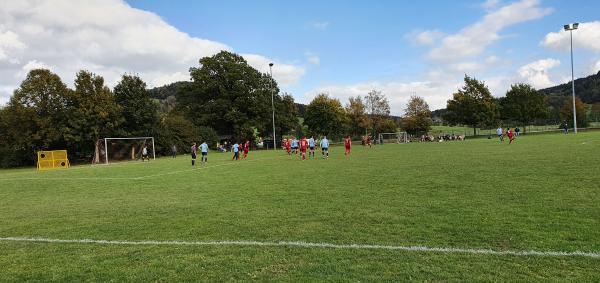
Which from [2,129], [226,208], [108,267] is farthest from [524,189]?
[2,129]

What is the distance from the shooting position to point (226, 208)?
31.3 ft

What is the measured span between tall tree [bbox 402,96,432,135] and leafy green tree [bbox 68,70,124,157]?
165 ft

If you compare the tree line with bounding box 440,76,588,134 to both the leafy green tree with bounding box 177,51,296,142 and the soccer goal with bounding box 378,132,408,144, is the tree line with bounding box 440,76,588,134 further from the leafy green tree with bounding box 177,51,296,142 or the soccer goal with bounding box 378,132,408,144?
the leafy green tree with bounding box 177,51,296,142

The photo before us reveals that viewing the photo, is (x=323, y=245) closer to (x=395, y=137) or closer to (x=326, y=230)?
(x=326, y=230)

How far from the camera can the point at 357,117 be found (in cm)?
7900

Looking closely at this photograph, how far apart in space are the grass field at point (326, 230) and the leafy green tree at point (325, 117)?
2527 inches

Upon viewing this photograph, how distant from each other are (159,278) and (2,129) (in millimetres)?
52900

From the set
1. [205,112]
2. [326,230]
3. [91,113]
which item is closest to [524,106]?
[205,112]

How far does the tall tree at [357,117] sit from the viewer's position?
7835 centimetres

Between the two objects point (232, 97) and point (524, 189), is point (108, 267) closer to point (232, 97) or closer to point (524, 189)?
point (524, 189)

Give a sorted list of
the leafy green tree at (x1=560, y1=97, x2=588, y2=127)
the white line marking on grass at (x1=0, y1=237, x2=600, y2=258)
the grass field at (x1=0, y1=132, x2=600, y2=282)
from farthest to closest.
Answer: the leafy green tree at (x1=560, y1=97, x2=588, y2=127)
the white line marking on grass at (x1=0, y1=237, x2=600, y2=258)
the grass field at (x1=0, y1=132, x2=600, y2=282)

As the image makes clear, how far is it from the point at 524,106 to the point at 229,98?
48690 mm

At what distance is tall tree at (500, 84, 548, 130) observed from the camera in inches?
2832

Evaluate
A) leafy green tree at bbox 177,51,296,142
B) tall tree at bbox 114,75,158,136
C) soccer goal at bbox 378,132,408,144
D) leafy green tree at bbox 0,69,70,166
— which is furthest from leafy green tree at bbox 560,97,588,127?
leafy green tree at bbox 0,69,70,166
